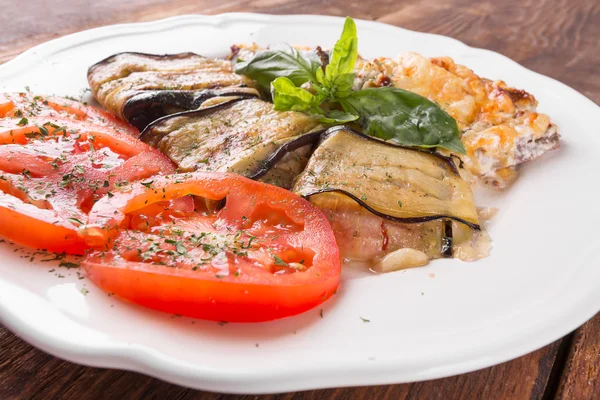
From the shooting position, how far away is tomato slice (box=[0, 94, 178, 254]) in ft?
7.93

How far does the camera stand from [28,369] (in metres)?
2.25

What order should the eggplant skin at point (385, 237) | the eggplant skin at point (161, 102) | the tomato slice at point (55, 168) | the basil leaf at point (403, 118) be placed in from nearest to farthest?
the tomato slice at point (55, 168)
the eggplant skin at point (385, 237)
the basil leaf at point (403, 118)
the eggplant skin at point (161, 102)

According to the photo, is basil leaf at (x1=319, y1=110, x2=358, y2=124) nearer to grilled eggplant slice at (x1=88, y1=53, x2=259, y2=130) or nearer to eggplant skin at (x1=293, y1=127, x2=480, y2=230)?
eggplant skin at (x1=293, y1=127, x2=480, y2=230)

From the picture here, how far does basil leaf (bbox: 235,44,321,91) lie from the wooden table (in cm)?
210

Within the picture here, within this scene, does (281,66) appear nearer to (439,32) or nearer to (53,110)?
(53,110)

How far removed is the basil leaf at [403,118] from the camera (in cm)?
339

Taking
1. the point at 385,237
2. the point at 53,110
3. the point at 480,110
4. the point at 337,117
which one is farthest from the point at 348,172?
the point at 53,110

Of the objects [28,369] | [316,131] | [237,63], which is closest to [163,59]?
[237,63]

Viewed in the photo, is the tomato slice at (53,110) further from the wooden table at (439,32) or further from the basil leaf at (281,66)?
the wooden table at (439,32)

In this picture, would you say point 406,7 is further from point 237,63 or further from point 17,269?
point 17,269

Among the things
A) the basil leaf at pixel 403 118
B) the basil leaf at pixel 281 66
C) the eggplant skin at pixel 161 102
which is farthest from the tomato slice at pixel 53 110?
the basil leaf at pixel 403 118

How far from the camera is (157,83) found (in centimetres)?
377

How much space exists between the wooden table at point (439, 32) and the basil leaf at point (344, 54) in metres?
1.98

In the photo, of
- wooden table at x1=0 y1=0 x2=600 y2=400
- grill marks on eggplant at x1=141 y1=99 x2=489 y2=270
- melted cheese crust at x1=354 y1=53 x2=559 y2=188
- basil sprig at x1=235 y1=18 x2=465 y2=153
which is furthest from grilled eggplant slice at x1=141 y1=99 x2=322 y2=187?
wooden table at x1=0 y1=0 x2=600 y2=400
